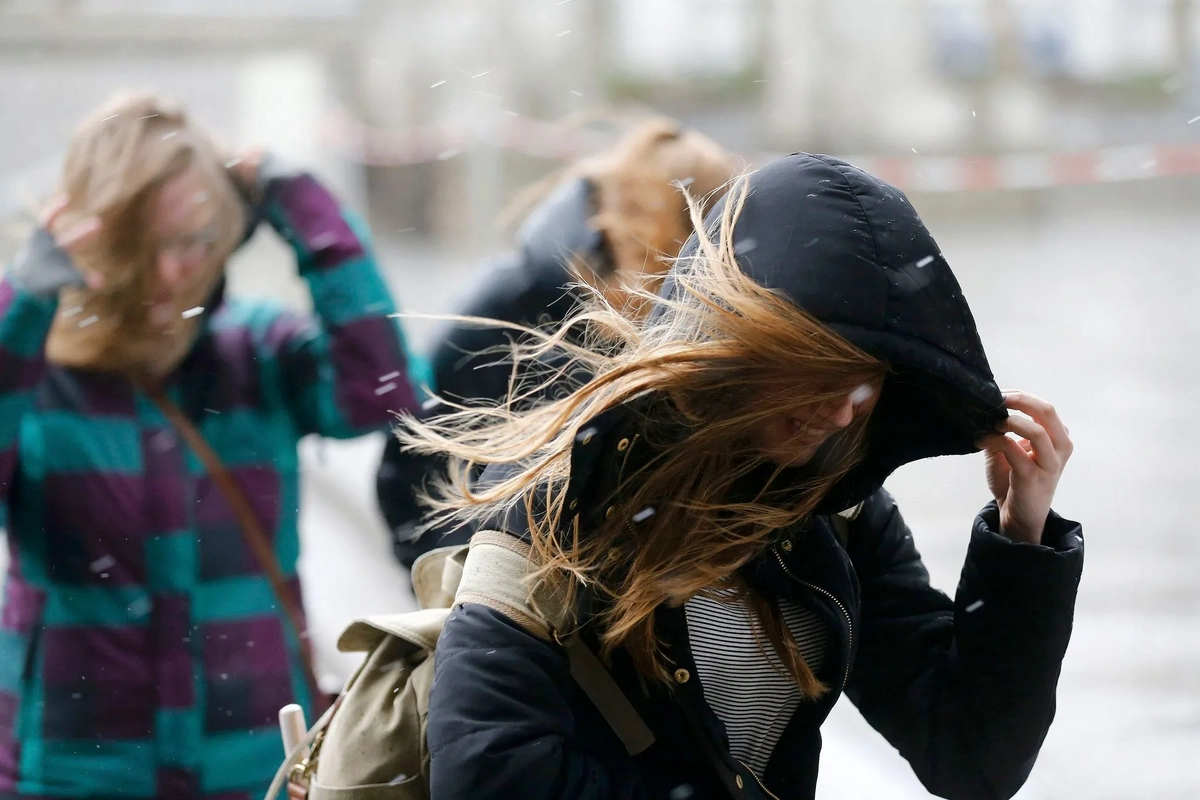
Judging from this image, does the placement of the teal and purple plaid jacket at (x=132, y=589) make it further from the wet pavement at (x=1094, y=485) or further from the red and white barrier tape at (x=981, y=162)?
the red and white barrier tape at (x=981, y=162)

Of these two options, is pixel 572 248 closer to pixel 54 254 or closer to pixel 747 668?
pixel 54 254

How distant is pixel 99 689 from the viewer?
1.89m

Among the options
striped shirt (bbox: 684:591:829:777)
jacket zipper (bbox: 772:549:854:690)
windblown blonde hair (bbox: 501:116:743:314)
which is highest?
windblown blonde hair (bbox: 501:116:743:314)

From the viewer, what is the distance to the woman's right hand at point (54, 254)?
6.24 ft

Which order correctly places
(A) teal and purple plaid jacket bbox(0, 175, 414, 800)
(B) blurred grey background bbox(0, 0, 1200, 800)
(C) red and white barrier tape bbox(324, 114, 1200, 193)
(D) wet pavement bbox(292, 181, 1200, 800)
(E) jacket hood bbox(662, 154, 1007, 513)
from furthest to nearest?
(C) red and white barrier tape bbox(324, 114, 1200, 193) → (B) blurred grey background bbox(0, 0, 1200, 800) → (D) wet pavement bbox(292, 181, 1200, 800) → (A) teal and purple plaid jacket bbox(0, 175, 414, 800) → (E) jacket hood bbox(662, 154, 1007, 513)

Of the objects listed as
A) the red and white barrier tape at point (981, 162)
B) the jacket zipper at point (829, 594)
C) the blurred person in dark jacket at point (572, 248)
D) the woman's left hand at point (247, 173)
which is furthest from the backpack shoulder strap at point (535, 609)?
the red and white barrier tape at point (981, 162)

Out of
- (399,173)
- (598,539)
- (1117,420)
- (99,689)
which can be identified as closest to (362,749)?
(598,539)

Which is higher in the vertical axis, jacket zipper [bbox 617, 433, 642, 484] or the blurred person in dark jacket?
jacket zipper [bbox 617, 433, 642, 484]

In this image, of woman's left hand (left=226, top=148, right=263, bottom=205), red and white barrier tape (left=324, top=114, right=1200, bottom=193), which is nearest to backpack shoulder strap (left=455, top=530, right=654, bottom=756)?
woman's left hand (left=226, top=148, right=263, bottom=205)

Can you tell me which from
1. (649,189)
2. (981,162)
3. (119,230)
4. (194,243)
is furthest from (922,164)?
(119,230)

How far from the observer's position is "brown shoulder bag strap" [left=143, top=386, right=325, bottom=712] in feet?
6.58

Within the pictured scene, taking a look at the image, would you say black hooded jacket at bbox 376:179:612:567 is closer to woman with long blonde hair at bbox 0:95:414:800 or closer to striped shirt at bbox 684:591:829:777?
woman with long blonde hair at bbox 0:95:414:800

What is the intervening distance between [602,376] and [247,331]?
1.20 metres

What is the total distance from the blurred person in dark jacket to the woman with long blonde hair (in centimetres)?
33
